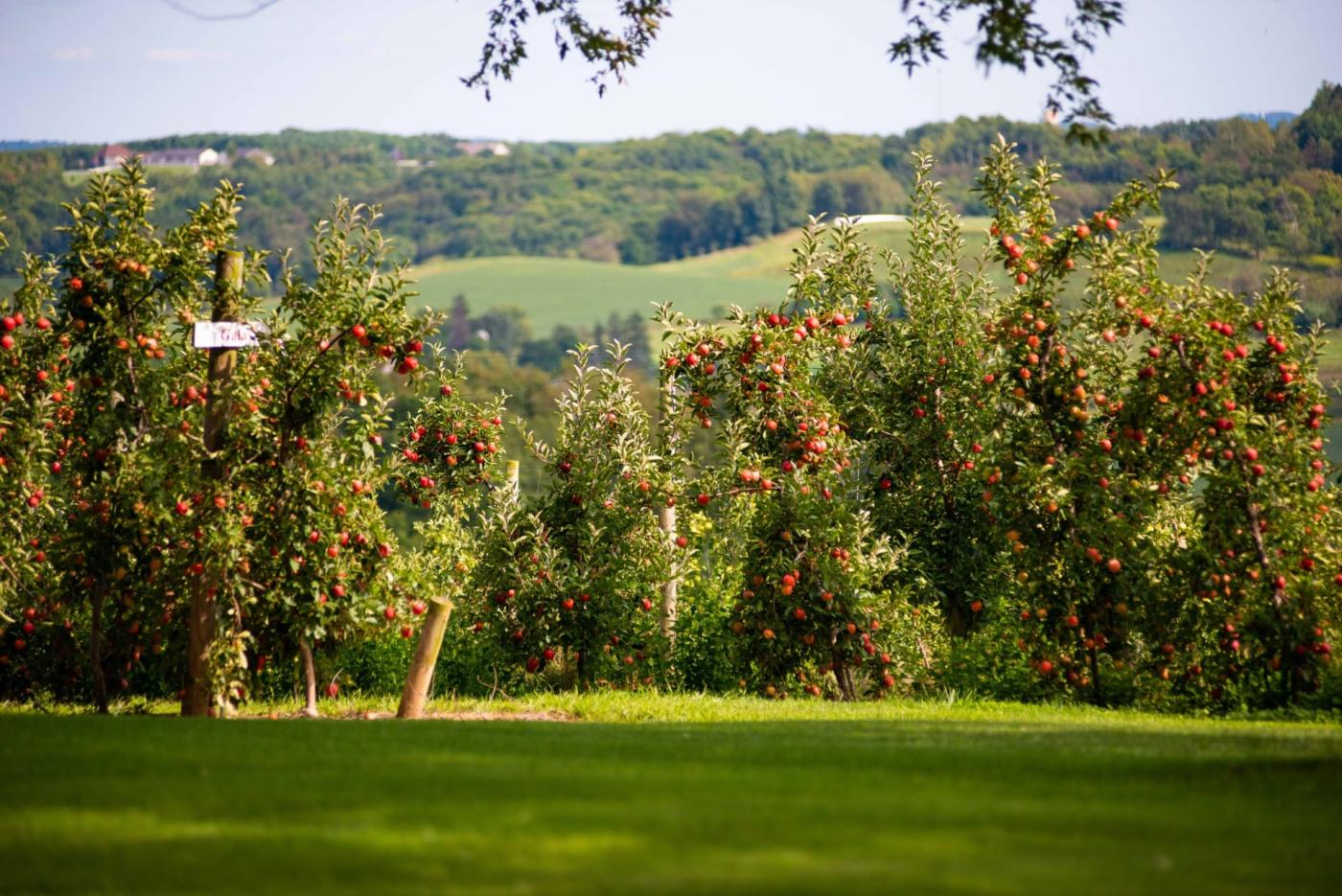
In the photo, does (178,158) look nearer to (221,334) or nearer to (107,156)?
(107,156)

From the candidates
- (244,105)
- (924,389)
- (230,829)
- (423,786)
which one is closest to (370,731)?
(423,786)

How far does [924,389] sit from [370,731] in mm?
7065

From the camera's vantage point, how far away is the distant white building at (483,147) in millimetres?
111750

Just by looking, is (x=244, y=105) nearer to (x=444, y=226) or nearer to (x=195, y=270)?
(x=444, y=226)

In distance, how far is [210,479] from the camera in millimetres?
9961

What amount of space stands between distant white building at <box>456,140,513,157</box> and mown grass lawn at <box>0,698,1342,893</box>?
349 feet

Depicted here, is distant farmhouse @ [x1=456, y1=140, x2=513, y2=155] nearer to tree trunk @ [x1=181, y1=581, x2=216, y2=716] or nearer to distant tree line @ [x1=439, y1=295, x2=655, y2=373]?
distant tree line @ [x1=439, y1=295, x2=655, y2=373]

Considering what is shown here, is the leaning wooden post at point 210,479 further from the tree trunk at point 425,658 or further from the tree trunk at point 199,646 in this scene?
the tree trunk at point 425,658

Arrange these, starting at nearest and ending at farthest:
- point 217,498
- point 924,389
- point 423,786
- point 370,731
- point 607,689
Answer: point 423,786
point 370,731
point 217,498
point 607,689
point 924,389

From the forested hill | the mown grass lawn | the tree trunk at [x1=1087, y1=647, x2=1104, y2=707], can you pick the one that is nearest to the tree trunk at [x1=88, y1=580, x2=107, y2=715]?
the mown grass lawn

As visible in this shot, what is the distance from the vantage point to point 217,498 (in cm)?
985

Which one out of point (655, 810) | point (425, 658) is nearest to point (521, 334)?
point (425, 658)

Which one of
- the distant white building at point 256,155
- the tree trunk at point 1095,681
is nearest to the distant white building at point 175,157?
the distant white building at point 256,155

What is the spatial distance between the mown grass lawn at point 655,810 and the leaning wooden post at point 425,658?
6.08ft
